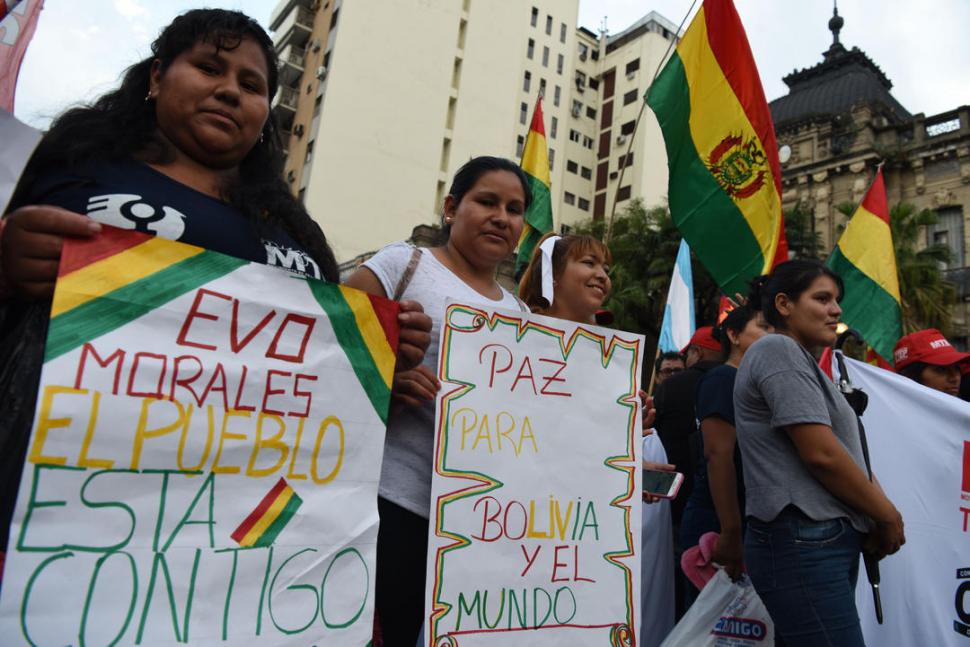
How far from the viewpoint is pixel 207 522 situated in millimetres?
1436

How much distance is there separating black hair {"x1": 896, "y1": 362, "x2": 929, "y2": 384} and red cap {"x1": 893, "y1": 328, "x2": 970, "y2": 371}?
18 millimetres

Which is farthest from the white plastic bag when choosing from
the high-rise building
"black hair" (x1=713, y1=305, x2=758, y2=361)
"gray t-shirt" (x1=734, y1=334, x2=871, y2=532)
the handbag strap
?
the high-rise building

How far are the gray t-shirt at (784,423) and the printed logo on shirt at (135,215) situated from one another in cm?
197

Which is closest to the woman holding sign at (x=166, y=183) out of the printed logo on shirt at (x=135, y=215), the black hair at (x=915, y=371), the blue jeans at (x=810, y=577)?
the printed logo on shirt at (x=135, y=215)

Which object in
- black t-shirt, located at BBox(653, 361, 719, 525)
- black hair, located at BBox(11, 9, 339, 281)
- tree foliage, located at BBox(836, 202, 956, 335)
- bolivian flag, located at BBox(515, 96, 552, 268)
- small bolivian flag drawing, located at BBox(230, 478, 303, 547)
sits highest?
tree foliage, located at BBox(836, 202, 956, 335)

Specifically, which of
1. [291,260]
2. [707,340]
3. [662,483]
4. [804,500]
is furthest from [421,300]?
[707,340]

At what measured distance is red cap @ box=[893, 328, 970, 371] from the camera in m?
4.07

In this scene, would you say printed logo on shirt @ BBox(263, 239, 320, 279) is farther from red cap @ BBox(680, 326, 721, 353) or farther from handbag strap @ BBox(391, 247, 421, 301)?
red cap @ BBox(680, 326, 721, 353)

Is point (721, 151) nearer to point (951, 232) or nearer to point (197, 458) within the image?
point (197, 458)

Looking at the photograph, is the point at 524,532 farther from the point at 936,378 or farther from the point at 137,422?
the point at 936,378

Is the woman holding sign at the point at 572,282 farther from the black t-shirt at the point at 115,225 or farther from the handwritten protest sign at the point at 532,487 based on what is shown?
the black t-shirt at the point at 115,225

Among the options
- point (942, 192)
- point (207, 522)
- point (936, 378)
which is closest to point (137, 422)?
point (207, 522)

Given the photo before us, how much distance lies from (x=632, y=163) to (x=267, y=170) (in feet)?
134

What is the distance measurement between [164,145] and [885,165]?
28.7 metres
